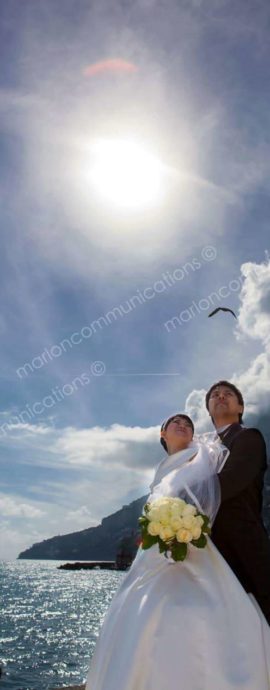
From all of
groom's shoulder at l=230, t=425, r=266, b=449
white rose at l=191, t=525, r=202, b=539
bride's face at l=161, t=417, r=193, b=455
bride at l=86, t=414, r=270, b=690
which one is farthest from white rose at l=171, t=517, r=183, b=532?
bride's face at l=161, t=417, r=193, b=455

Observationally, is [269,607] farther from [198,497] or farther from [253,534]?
[198,497]

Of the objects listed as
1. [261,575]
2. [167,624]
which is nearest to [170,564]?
[167,624]

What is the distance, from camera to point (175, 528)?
158 inches

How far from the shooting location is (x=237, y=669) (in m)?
3.61

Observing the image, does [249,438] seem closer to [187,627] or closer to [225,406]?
[225,406]

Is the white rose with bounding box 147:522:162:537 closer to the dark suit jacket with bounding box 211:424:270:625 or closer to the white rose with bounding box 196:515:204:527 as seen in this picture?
the white rose with bounding box 196:515:204:527

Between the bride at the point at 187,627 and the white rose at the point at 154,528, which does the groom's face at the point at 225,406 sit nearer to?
the bride at the point at 187,627

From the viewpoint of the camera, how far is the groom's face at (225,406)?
5.43 m

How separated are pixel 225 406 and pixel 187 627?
230cm

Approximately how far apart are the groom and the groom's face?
11.6 inches

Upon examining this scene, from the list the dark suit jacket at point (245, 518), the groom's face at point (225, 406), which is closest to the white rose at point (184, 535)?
the dark suit jacket at point (245, 518)

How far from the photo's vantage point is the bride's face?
5.52 m

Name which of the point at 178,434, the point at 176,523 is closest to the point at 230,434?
the point at 178,434

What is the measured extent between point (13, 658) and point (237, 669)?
4859cm
